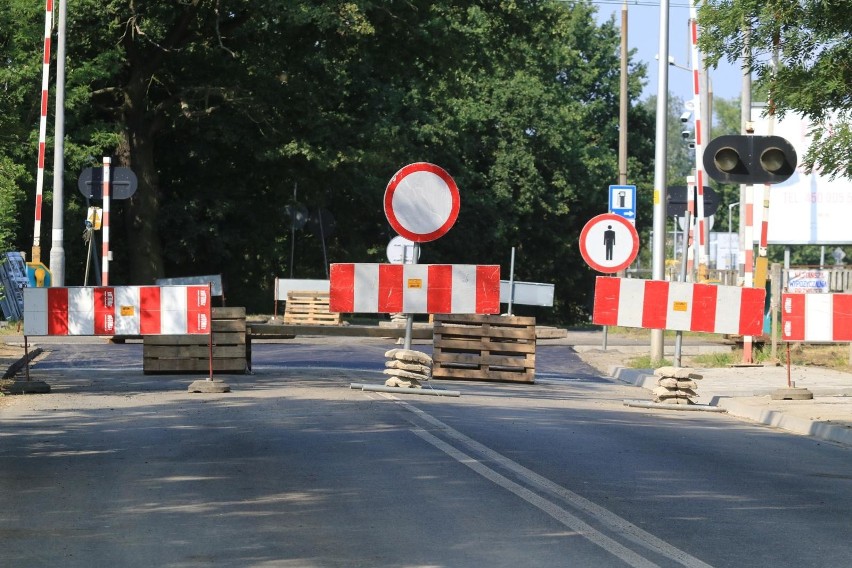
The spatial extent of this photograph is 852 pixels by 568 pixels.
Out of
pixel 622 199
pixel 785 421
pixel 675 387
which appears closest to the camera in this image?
pixel 785 421

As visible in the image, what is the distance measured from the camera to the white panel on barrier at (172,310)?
55.0ft

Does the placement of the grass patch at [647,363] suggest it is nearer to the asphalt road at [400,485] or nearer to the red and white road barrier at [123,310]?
the asphalt road at [400,485]

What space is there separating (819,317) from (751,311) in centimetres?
86

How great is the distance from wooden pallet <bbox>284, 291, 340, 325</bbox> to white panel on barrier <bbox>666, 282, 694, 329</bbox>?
2271 centimetres

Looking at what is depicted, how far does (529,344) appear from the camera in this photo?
1994 centimetres

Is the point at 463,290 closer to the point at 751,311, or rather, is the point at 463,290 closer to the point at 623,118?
the point at 751,311

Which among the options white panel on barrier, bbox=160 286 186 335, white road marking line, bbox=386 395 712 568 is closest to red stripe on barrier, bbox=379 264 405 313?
white panel on barrier, bbox=160 286 186 335

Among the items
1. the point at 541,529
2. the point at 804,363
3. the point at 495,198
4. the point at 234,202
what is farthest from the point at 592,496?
the point at 495,198

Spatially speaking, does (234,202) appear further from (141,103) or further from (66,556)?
(66,556)

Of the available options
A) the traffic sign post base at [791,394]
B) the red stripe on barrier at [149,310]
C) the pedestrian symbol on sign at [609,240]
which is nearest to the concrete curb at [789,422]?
the traffic sign post base at [791,394]

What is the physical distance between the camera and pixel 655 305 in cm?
1644

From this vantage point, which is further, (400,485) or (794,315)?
(794,315)

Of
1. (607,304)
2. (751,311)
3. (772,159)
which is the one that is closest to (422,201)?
(607,304)

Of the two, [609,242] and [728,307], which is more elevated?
[609,242]
